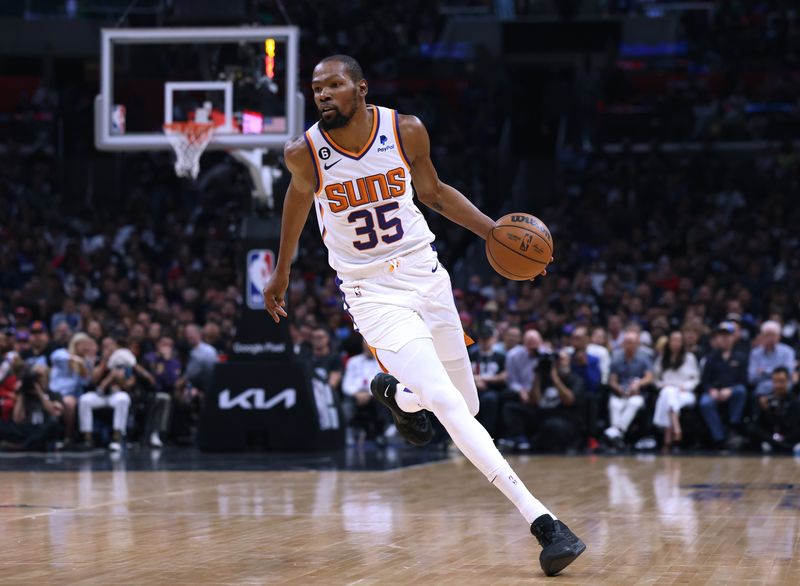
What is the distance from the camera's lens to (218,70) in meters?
13.5

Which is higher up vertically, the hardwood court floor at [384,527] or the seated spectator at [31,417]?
the seated spectator at [31,417]

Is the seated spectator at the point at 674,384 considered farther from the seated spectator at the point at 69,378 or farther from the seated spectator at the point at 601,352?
the seated spectator at the point at 69,378

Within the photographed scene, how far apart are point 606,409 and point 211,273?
7286mm

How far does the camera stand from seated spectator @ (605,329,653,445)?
47.6 feet

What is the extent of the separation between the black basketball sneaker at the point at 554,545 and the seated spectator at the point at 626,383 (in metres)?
8.97

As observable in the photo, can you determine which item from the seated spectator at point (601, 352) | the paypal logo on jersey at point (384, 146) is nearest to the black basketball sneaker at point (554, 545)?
the paypal logo on jersey at point (384, 146)

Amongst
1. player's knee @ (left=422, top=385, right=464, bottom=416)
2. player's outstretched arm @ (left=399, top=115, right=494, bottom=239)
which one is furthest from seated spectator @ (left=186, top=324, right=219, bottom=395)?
player's knee @ (left=422, top=385, right=464, bottom=416)

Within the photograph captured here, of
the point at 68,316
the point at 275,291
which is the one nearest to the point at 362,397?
the point at 68,316

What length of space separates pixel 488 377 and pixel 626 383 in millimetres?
1552

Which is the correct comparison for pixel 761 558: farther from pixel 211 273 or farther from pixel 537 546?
pixel 211 273

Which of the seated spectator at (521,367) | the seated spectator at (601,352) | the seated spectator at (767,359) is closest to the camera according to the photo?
the seated spectator at (767,359)

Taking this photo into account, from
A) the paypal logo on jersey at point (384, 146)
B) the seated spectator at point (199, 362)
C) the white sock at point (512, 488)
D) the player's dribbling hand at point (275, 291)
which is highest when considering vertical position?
the paypal logo on jersey at point (384, 146)

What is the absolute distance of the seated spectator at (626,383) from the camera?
1452 cm

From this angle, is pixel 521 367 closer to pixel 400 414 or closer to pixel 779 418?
pixel 779 418
